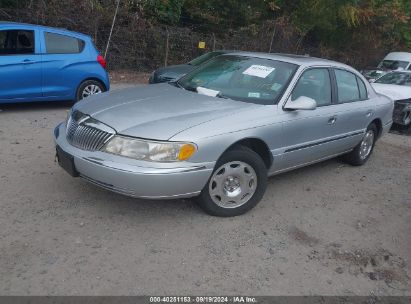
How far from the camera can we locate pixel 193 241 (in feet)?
12.8

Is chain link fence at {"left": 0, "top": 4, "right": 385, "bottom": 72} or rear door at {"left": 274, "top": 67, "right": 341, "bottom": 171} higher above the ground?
rear door at {"left": 274, "top": 67, "right": 341, "bottom": 171}

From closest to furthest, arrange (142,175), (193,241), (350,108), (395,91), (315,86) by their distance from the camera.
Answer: (142,175), (193,241), (315,86), (350,108), (395,91)

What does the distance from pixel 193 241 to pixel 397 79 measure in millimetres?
9381

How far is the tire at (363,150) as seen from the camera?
20.7ft

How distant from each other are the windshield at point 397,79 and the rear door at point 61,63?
25.0 ft

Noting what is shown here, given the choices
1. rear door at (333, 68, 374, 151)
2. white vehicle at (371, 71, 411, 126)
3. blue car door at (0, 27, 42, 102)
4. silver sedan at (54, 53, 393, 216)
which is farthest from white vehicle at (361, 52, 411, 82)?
blue car door at (0, 27, 42, 102)

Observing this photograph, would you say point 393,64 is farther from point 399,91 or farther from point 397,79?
point 399,91

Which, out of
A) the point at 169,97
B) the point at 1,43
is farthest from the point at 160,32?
the point at 169,97

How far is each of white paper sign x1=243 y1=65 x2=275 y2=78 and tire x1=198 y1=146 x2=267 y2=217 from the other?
1050mm

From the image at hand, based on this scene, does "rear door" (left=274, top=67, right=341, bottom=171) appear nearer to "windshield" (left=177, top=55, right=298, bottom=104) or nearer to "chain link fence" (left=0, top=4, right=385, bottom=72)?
"windshield" (left=177, top=55, right=298, bottom=104)

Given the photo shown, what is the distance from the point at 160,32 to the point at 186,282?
12.8 meters

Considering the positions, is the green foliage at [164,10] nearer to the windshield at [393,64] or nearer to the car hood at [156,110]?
the windshield at [393,64]

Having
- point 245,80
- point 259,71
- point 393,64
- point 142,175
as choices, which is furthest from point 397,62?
point 142,175

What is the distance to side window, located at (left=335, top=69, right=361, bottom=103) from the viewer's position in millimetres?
5637
